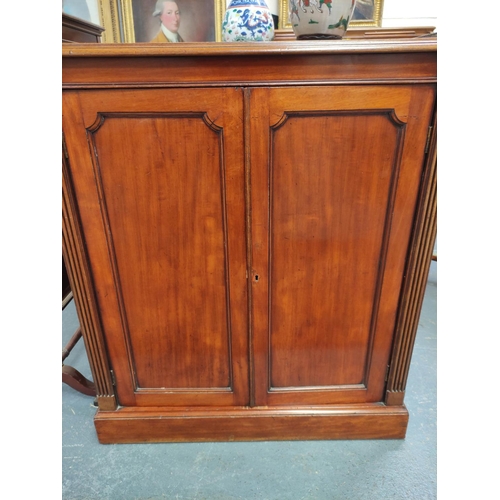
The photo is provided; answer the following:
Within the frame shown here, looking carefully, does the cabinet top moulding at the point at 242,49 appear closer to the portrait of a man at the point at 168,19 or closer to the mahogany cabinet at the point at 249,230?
the mahogany cabinet at the point at 249,230

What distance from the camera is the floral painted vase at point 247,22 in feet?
3.37

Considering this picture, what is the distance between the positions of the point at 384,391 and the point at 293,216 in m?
0.74

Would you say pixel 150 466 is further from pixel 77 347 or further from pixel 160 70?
pixel 160 70

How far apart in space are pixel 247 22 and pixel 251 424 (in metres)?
1.30

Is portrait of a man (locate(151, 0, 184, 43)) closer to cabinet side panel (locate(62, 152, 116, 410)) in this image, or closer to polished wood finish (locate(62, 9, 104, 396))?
polished wood finish (locate(62, 9, 104, 396))

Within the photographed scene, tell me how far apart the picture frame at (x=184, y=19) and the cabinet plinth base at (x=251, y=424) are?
5.44 ft

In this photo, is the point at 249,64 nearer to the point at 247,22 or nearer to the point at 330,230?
the point at 247,22

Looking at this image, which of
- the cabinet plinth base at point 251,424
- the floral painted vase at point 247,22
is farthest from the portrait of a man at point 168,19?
the cabinet plinth base at point 251,424

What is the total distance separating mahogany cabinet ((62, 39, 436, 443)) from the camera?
93 cm

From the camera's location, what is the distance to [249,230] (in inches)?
42.2

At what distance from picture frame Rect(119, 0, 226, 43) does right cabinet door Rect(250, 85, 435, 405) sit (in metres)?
1.06

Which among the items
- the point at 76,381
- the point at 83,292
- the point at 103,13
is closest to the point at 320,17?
the point at 83,292

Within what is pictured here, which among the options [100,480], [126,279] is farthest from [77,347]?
[126,279]

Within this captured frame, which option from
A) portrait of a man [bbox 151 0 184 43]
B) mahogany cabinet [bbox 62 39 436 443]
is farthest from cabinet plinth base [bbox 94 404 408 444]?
portrait of a man [bbox 151 0 184 43]
